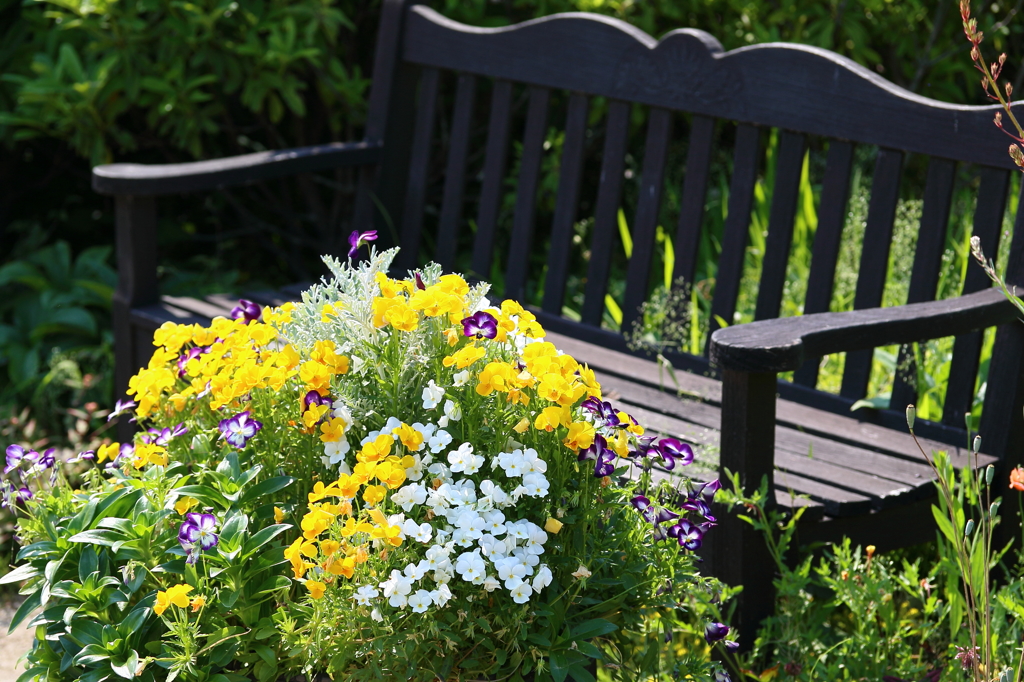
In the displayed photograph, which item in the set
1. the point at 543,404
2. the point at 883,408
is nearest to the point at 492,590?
the point at 543,404

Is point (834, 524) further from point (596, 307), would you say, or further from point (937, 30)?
point (937, 30)

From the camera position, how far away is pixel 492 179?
2893 millimetres

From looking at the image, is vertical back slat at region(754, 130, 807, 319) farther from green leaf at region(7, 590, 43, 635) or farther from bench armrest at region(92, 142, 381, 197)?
green leaf at region(7, 590, 43, 635)

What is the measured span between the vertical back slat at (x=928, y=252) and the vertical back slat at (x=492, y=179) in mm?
1116

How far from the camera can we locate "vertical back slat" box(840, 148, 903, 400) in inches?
89.0

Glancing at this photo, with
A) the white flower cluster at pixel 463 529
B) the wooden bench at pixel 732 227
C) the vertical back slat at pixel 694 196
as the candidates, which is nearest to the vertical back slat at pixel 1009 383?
the wooden bench at pixel 732 227

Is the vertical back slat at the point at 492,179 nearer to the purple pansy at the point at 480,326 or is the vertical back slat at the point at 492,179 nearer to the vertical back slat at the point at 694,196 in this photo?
the vertical back slat at the point at 694,196

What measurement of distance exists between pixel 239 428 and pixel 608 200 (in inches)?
53.8

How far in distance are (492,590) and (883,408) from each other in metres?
1.21

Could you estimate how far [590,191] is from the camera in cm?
408

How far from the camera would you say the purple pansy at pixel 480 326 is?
4.91 ft

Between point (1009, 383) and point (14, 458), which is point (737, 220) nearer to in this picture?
point (1009, 383)

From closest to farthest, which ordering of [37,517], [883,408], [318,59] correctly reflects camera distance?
[37,517] < [883,408] < [318,59]

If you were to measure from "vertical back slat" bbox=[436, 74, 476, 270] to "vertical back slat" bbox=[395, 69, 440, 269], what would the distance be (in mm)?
71
